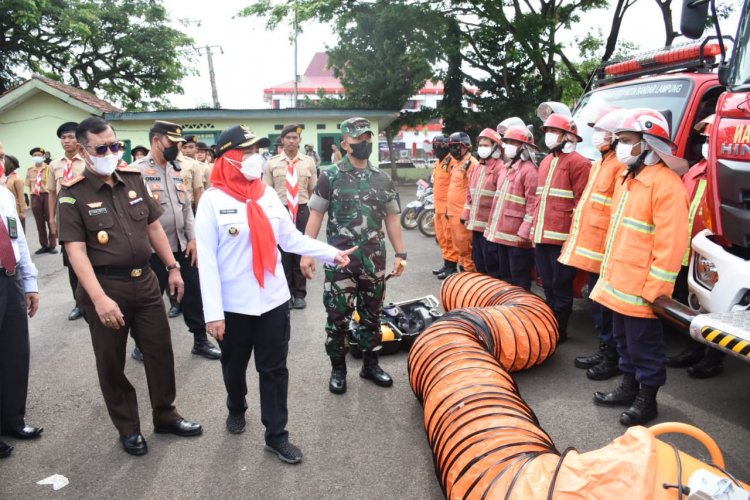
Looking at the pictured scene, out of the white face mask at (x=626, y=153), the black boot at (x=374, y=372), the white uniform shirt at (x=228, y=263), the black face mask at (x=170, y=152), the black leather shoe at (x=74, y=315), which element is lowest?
the black boot at (x=374, y=372)

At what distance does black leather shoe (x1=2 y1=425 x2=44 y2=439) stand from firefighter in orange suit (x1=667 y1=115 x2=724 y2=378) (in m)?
4.92

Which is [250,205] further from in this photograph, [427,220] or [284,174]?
[427,220]

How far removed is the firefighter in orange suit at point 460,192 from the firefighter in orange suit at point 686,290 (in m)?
3.30

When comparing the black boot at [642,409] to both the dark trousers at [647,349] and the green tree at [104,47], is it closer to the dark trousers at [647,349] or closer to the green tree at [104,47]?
the dark trousers at [647,349]

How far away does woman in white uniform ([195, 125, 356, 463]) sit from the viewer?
3.18 meters

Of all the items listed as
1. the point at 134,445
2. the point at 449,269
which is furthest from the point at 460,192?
the point at 134,445

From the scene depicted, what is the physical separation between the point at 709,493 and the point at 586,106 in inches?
226

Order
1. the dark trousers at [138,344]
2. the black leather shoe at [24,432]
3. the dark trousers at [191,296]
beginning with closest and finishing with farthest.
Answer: the dark trousers at [138,344] < the black leather shoe at [24,432] < the dark trousers at [191,296]

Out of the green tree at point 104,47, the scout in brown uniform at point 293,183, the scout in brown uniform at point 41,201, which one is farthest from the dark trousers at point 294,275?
the green tree at point 104,47

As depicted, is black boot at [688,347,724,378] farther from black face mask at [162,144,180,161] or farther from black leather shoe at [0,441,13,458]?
black leather shoe at [0,441,13,458]

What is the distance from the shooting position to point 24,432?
378 cm

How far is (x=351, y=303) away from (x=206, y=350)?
183 cm

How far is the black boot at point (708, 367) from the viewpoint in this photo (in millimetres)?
4445

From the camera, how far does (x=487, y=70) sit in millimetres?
22406
